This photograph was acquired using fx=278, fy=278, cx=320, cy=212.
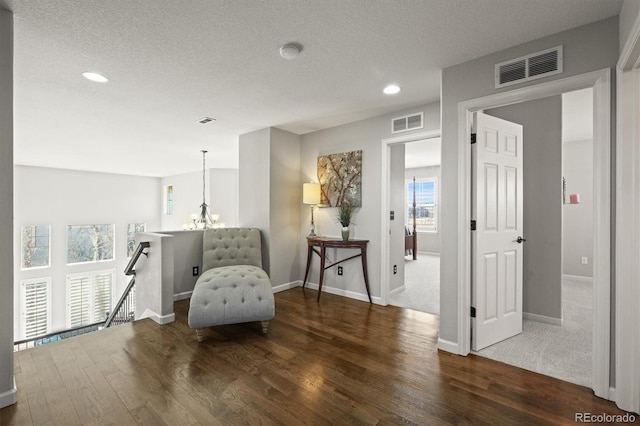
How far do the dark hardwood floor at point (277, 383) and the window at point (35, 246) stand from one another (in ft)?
22.9

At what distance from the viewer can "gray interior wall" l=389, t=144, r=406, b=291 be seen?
4.01 metres

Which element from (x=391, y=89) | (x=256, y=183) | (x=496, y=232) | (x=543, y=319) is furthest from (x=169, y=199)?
(x=543, y=319)

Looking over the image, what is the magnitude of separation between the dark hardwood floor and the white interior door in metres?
0.46

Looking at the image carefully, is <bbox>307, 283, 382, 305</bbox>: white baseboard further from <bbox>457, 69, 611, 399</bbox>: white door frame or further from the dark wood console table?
<bbox>457, 69, 611, 399</bbox>: white door frame

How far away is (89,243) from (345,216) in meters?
8.50

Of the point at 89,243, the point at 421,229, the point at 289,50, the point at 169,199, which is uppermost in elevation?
the point at 289,50

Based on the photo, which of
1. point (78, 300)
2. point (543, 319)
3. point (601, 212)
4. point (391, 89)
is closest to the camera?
point (601, 212)

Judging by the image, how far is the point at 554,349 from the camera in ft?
8.09

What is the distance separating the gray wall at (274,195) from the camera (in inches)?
168

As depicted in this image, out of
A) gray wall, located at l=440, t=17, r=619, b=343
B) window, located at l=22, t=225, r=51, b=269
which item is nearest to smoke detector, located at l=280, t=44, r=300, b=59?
gray wall, located at l=440, t=17, r=619, b=343

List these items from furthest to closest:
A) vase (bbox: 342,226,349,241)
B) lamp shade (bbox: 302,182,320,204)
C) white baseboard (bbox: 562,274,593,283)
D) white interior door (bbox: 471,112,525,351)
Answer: white baseboard (bbox: 562,274,593,283) < lamp shade (bbox: 302,182,320,204) < vase (bbox: 342,226,349,241) < white interior door (bbox: 471,112,525,351)

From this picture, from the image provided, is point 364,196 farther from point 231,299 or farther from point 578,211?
point 578,211

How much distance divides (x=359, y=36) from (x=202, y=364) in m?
2.80

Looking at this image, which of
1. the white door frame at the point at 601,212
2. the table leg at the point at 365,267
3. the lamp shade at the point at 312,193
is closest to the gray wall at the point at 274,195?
the lamp shade at the point at 312,193
